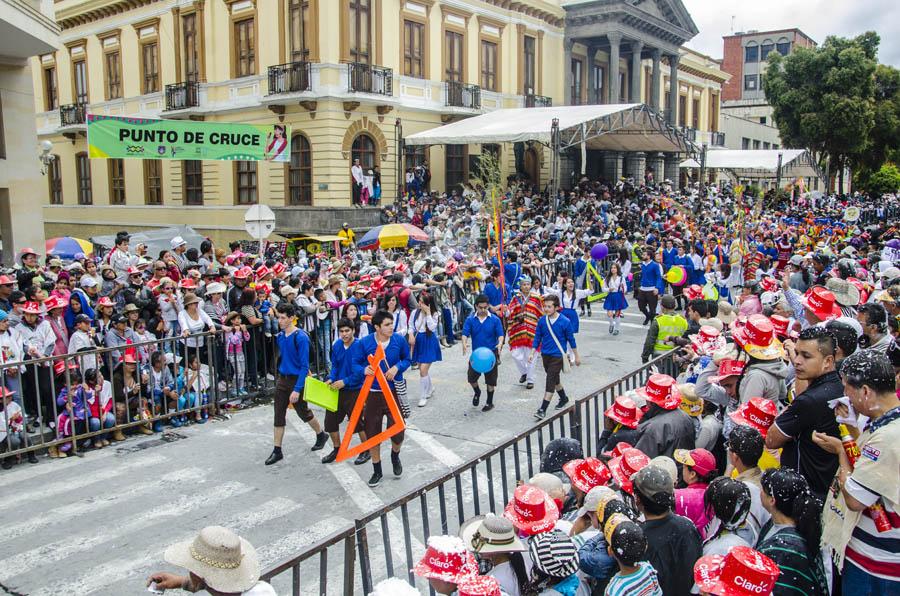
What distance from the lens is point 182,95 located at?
29375 mm

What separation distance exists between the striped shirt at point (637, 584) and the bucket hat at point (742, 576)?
0.24m

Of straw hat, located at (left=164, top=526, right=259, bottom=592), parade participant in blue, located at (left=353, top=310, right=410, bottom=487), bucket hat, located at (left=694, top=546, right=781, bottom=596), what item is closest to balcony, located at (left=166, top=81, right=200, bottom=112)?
parade participant in blue, located at (left=353, top=310, right=410, bottom=487)

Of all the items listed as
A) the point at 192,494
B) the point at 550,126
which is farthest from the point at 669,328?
the point at 550,126

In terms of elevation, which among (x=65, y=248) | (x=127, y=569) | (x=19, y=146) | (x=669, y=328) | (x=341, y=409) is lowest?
(x=127, y=569)

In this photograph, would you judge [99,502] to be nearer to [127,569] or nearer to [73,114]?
[127,569]

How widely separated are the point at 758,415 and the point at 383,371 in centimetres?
412

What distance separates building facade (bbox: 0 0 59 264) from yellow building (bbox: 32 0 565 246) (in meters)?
10.3

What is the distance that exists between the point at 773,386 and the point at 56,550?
5.83 metres

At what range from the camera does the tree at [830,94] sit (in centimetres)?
3894

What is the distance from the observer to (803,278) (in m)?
11.8

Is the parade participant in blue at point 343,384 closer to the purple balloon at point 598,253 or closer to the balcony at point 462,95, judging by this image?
the purple balloon at point 598,253

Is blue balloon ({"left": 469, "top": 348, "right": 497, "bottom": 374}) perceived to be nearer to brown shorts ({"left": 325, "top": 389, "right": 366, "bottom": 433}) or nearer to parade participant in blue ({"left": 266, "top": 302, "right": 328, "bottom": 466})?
brown shorts ({"left": 325, "top": 389, "right": 366, "bottom": 433})

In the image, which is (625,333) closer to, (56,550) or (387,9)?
(56,550)

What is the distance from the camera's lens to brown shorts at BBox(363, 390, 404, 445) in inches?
300
